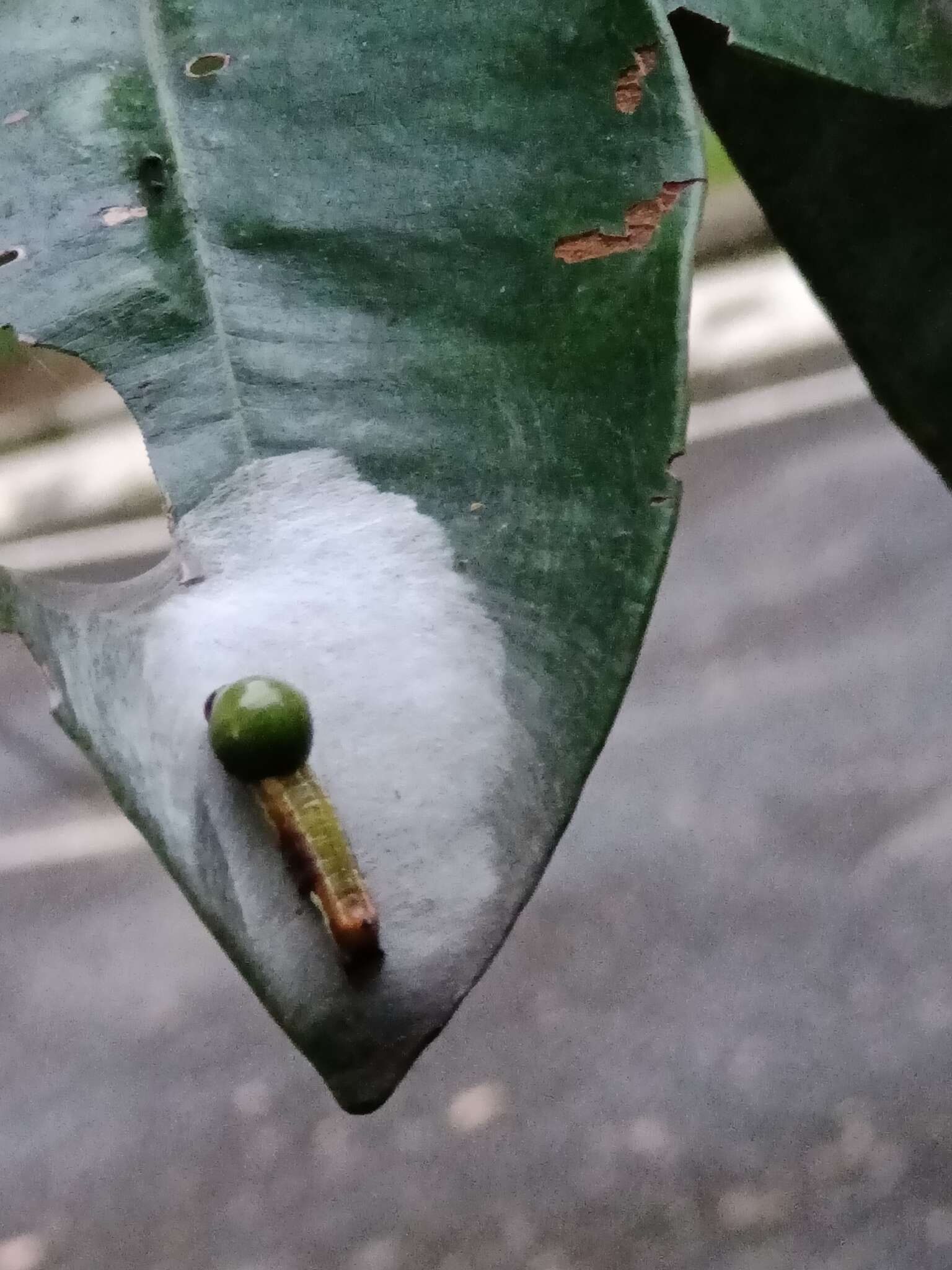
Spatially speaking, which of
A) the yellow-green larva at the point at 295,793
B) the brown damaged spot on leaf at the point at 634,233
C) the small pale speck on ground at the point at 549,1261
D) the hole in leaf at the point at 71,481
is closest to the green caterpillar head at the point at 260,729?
the yellow-green larva at the point at 295,793

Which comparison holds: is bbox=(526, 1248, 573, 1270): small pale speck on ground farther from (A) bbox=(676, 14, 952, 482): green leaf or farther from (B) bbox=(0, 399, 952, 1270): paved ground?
(A) bbox=(676, 14, 952, 482): green leaf

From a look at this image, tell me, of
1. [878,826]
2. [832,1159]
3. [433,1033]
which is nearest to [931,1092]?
[832,1159]

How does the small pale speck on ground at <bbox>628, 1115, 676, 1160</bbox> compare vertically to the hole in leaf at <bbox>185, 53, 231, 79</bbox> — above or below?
below

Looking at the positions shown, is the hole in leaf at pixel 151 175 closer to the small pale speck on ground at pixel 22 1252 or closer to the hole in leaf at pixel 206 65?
the hole in leaf at pixel 206 65

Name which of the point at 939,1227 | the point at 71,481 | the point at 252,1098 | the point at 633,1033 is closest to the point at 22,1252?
the point at 252,1098

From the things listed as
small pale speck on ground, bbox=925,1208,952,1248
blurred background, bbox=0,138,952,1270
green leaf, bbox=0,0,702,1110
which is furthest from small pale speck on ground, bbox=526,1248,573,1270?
green leaf, bbox=0,0,702,1110
